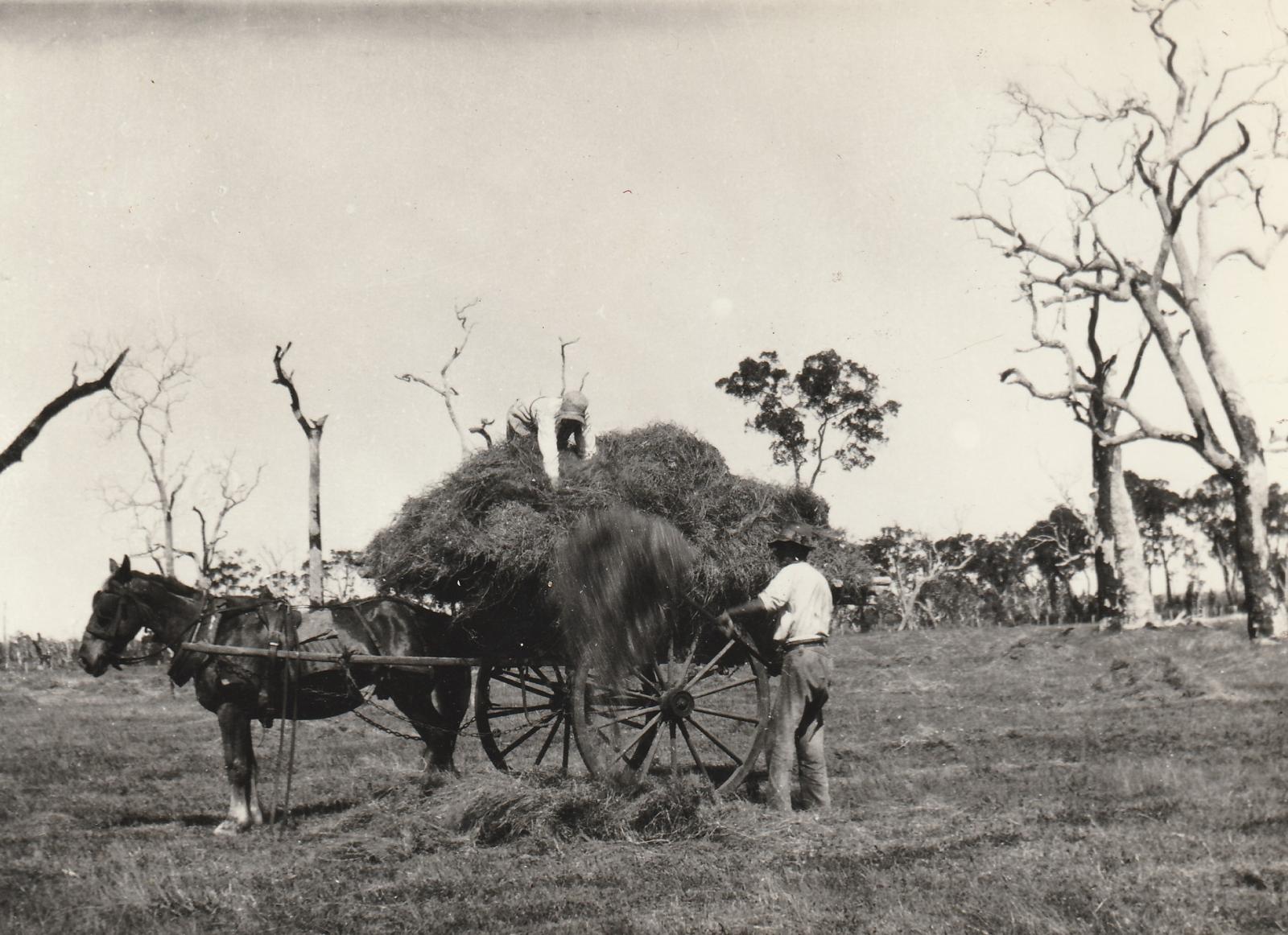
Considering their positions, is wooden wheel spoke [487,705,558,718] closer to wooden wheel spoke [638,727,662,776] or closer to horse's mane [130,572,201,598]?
wooden wheel spoke [638,727,662,776]

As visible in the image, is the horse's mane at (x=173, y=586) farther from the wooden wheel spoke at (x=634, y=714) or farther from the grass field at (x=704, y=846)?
the wooden wheel spoke at (x=634, y=714)

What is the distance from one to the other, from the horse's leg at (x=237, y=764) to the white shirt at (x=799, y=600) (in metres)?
4.41

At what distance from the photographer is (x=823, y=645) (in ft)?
27.8

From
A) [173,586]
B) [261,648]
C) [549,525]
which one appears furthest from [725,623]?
[173,586]

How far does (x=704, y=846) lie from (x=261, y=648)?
13.8ft

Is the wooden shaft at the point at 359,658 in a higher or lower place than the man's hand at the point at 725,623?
lower

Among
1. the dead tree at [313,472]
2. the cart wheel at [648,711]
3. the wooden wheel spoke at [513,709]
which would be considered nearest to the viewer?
the cart wheel at [648,711]

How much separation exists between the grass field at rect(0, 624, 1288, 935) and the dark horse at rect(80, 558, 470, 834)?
0.74 meters

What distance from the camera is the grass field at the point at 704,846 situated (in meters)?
5.43

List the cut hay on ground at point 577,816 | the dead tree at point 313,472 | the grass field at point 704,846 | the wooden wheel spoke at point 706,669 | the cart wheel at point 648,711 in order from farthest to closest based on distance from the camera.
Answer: the dead tree at point 313,472
the wooden wheel spoke at point 706,669
the cart wheel at point 648,711
the cut hay on ground at point 577,816
the grass field at point 704,846

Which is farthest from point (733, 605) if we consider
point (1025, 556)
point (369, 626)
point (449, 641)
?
point (1025, 556)

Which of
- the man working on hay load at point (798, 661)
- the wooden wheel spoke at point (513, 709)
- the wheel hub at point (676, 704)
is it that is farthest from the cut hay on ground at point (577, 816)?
the wooden wheel spoke at point (513, 709)

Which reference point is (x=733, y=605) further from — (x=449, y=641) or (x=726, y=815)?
(x=449, y=641)

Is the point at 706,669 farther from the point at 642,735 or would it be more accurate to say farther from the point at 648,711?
the point at 642,735
